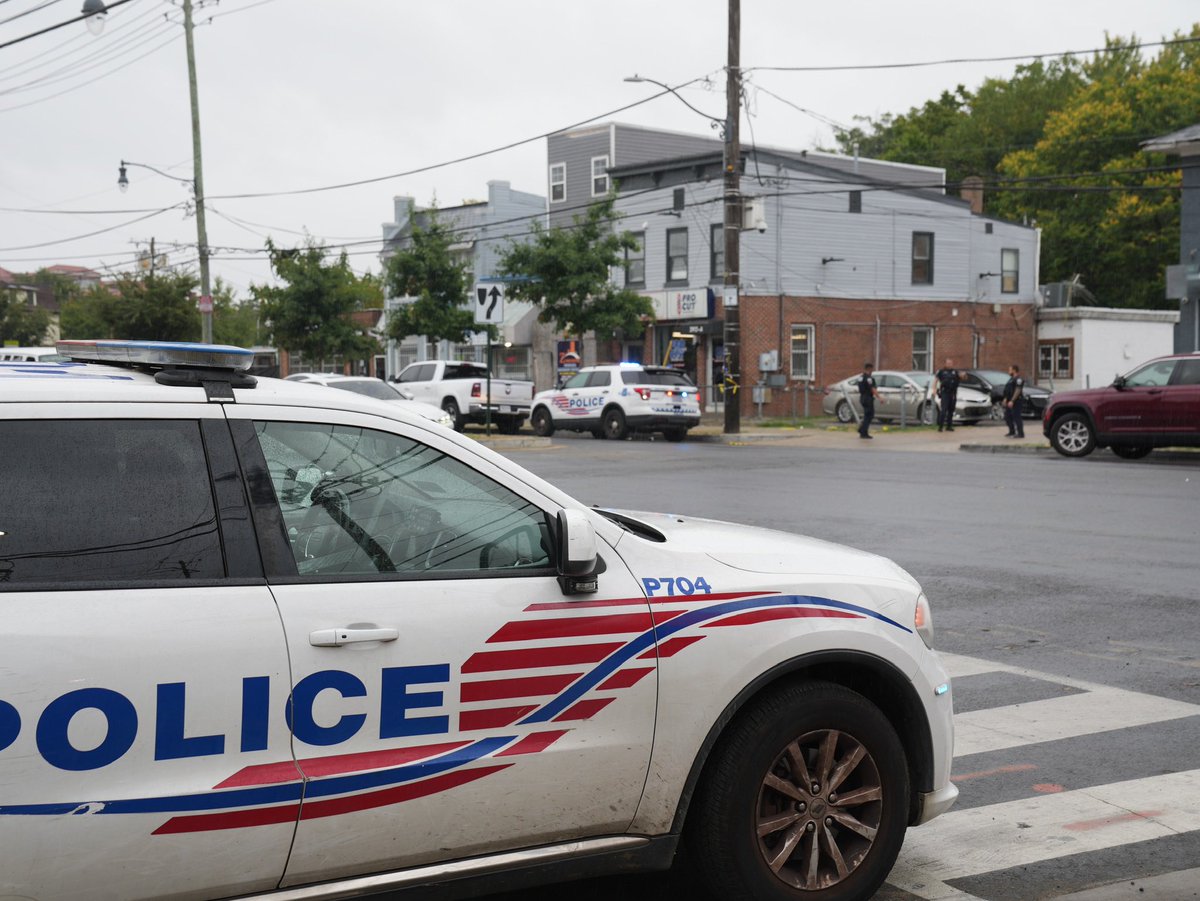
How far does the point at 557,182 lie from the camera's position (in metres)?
51.2

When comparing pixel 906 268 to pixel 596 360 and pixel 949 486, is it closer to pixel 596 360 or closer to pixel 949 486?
pixel 596 360

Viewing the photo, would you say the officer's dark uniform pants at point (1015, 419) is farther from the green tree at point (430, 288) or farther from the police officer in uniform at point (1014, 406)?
the green tree at point (430, 288)

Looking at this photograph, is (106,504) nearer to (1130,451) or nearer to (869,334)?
(1130,451)

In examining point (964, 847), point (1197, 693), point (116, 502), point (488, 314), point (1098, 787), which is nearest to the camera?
point (116, 502)

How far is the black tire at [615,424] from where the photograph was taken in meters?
31.1

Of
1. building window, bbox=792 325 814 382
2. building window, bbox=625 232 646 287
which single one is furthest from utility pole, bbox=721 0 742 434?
building window, bbox=625 232 646 287

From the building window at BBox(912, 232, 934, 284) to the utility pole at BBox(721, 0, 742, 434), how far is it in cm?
1574

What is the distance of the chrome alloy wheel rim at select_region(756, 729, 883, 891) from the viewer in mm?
3924

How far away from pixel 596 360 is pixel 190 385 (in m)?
42.8

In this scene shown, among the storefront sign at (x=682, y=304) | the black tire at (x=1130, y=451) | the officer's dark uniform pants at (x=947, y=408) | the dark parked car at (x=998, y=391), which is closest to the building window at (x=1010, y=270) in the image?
the dark parked car at (x=998, y=391)

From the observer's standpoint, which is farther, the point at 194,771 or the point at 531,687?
the point at 531,687

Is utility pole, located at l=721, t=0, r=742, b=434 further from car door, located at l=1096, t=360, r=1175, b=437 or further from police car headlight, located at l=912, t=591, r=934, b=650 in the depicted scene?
police car headlight, located at l=912, t=591, r=934, b=650

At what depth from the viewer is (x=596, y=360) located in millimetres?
46156

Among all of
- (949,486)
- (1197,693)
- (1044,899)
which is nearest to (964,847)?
(1044,899)
